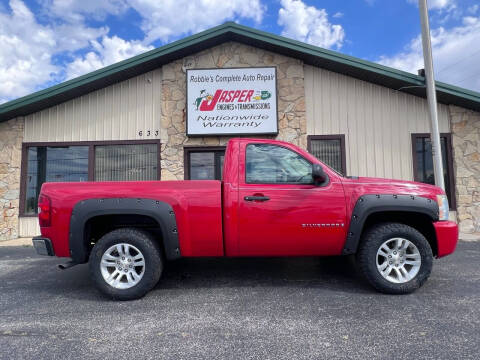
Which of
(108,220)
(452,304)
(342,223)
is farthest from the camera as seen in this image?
(108,220)

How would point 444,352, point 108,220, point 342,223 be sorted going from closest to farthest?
1. point 444,352
2. point 342,223
3. point 108,220

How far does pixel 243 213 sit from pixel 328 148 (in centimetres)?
544

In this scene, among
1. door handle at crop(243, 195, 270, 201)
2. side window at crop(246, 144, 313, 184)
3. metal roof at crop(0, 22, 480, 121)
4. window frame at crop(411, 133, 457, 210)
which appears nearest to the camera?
door handle at crop(243, 195, 270, 201)

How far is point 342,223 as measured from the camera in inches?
129

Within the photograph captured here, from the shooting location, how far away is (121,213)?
3213mm

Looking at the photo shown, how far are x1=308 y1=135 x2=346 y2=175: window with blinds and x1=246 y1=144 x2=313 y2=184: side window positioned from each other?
460 centimetres

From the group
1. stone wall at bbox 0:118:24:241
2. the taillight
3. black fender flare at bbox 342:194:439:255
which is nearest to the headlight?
black fender flare at bbox 342:194:439:255

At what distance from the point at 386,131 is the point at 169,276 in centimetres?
695

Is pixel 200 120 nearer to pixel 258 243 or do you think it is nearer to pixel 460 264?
pixel 258 243

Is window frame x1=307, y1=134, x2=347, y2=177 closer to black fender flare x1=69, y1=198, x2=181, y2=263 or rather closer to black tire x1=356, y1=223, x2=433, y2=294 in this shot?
black tire x1=356, y1=223, x2=433, y2=294

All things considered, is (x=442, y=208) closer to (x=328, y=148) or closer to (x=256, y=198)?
(x=256, y=198)

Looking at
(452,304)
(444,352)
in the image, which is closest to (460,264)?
(452,304)

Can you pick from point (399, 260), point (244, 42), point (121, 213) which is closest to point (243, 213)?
point (121, 213)

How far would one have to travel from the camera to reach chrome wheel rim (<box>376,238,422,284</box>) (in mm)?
3260
